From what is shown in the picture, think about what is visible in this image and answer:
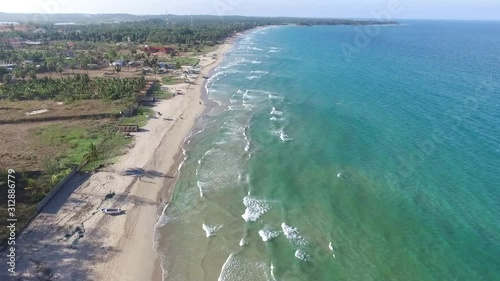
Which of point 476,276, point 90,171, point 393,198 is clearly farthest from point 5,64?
point 476,276

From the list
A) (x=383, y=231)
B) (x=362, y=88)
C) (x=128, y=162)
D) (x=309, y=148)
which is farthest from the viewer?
(x=362, y=88)

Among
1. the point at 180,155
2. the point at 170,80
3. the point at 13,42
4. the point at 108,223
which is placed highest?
the point at 108,223

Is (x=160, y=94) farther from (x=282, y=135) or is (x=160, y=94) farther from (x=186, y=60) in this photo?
(x=186, y=60)

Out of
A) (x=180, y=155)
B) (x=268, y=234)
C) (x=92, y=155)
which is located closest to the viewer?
(x=268, y=234)

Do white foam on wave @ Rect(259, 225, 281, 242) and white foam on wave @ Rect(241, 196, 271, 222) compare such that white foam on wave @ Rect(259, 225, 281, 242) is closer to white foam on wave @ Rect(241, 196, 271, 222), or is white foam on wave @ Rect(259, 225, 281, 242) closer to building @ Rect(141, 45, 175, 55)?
white foam on wave @ Rect(241, 196, 271, 222)

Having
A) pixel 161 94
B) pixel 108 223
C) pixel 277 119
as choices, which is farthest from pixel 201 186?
pixel 161 94

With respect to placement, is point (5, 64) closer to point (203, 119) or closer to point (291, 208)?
point (203, 119)
